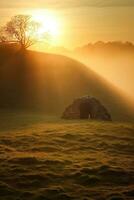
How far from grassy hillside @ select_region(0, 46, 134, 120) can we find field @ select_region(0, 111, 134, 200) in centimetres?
2758

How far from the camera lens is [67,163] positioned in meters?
26.9

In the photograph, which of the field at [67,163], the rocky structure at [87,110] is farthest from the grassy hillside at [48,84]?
the field at [67,163]

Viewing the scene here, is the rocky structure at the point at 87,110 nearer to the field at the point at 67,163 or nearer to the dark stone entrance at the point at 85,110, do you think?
the dark stone entrance at the point at 85,110

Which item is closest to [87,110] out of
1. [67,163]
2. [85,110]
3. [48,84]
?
[85,110]

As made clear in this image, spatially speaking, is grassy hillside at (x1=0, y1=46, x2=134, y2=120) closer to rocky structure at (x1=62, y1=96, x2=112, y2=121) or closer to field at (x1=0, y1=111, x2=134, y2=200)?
rocky structure at (x1=62, y1=96, x2=112, y2=121)

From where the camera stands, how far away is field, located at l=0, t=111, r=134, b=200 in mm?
21891

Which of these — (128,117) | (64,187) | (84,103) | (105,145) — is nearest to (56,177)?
(64,187)

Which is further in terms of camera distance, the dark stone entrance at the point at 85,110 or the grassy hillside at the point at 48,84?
the grassy hillside at the point at 48,84

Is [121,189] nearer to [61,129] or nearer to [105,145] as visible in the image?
[105,145]

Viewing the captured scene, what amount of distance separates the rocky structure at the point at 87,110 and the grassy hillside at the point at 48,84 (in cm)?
1223

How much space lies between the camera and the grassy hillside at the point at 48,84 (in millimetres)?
69750

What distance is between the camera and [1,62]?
269 ft

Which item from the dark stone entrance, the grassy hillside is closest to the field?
the dark stone entrance

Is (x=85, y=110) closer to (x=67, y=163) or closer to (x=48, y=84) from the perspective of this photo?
(x=67, y=163)
